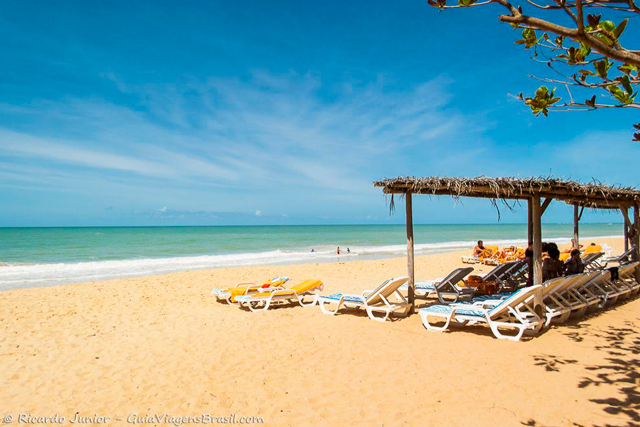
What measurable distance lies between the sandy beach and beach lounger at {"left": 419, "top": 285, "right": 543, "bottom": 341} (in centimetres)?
19

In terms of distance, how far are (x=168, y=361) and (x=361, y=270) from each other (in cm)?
1014

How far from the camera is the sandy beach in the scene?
3320mm

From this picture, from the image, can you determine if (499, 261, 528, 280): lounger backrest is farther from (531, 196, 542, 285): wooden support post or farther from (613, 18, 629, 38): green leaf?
(613, 18, 629, 38): green leaf

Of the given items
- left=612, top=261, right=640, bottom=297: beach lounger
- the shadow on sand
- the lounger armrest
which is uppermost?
left=612, top=261, right=640, bottom=297: beach lounger

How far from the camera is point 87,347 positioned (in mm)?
5316

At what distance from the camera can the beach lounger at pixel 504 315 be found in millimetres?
5008

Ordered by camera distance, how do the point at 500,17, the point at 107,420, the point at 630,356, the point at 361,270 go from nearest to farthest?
the point at 500,17
the point at 107,420
the point at 630,356
the point at 361,270

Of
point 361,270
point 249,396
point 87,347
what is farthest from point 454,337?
point 361,270

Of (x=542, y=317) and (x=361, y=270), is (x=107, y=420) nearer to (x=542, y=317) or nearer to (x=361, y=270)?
(x=542, y=317)

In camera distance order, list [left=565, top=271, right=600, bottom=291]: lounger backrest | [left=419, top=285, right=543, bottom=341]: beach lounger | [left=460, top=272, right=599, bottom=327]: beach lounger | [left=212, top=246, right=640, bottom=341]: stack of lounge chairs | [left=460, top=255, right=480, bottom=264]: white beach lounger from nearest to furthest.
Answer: [left=419, top=285, right=543, bottom=341]: beach lounger < [left=212, top=246, right=640, bottom=341]: stack of lounge chairs < [left=460, top=272, right=599, bottom=327]: beach lounger < [left=565, top=271, right=600, bottom=291]: lounger backrest < [left=460, top=255, right=480, bottom=264]: white beach lounger

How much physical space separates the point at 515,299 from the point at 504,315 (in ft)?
1.74

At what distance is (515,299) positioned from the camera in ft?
16.5

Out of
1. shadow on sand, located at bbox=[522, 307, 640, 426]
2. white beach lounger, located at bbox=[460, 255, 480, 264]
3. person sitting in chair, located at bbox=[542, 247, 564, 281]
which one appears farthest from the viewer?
white beach lounger, located at bbox=[460, 255, 480, 264]

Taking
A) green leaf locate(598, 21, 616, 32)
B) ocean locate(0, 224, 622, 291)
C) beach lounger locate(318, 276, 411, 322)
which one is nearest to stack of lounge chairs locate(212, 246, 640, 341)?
beach lounger locate(318, 276, 411, 322)
